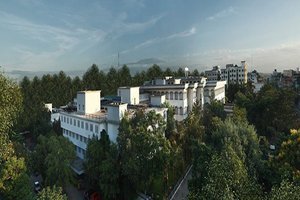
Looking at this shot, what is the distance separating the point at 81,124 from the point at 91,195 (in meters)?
8.57

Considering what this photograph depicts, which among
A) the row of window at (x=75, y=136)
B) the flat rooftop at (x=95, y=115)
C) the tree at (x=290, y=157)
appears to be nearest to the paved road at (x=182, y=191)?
the tree at (x=290, y=157)

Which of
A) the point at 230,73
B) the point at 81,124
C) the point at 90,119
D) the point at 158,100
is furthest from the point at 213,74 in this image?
the point at 90,119

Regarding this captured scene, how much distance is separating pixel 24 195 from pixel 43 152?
23.5 ft

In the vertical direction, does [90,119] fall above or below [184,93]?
below

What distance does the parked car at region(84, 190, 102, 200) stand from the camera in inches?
1037

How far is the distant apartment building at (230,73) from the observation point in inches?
3836

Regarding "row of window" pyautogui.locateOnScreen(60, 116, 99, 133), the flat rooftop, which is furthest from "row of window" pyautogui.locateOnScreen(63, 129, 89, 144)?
the flat rooftop

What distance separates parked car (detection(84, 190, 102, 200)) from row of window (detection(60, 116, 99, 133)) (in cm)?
627

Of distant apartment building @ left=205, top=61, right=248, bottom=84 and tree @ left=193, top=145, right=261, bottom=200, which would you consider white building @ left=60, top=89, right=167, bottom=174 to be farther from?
distant apartment building @ left=205, top=61, right=248, bottom=84

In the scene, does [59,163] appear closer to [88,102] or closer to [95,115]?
[95,115]

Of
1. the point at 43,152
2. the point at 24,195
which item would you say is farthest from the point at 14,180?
the point at 43,152

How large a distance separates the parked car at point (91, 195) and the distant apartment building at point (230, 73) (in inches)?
2992

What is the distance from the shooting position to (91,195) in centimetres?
2680

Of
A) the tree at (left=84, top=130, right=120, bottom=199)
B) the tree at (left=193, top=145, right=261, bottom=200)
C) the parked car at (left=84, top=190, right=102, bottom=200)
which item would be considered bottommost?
the parked car at (left=84, top=190, right=102, bottom=200)
